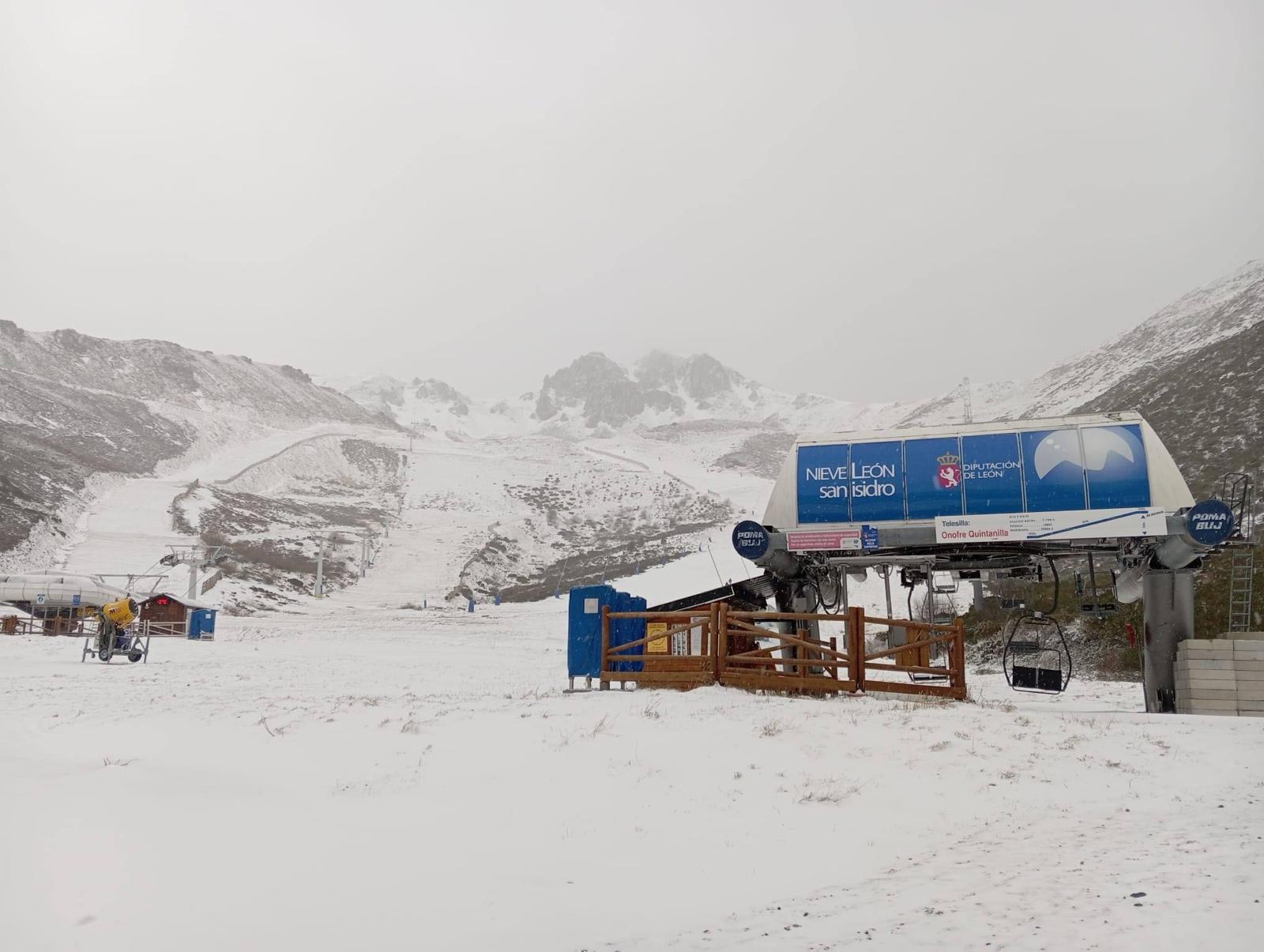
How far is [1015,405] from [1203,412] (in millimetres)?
77754

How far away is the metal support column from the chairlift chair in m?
1.60

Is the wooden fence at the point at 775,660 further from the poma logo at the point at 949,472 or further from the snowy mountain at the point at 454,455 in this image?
the snowy mountain at the point at 454,455

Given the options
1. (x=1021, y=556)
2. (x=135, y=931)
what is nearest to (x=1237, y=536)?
(x=1021, y=556)

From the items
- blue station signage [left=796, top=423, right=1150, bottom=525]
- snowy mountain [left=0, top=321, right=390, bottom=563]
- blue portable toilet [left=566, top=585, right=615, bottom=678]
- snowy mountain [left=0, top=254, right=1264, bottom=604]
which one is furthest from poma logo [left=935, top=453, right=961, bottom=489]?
snowy mountain [left=0, top=321, right=390, bottom=563]

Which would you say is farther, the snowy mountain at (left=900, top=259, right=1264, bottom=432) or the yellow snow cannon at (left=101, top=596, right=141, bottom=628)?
the snowy mountain at (left=900, top=259, right=1264, bottom=432)

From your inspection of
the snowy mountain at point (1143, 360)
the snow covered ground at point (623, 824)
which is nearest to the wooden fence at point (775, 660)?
the snow covered ground at point (623, 824)

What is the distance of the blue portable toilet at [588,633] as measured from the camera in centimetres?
1650

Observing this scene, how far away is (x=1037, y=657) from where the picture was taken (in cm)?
2705

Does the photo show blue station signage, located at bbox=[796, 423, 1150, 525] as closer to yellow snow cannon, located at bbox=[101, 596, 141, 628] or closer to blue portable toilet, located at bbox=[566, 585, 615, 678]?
blue portable toilet, located at bbox=[566, 585, 615, 678]

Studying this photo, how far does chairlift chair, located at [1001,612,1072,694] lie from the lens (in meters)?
17.4

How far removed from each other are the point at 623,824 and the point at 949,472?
12.0 meters

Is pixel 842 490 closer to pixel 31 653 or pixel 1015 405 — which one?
pixel 31 653

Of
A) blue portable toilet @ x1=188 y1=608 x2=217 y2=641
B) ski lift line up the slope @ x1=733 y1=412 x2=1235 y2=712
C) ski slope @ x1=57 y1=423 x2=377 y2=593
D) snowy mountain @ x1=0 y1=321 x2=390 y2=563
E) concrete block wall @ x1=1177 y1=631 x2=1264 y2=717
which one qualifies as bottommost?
concrete block wall @ x1=1177 y1=631 x2=1264 y2=717

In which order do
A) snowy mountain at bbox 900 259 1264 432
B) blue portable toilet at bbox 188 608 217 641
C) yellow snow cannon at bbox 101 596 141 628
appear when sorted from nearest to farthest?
1. yellow snow cannon at bbox 101 596 141 628
2. blue portable toilet at bbox 188 608 217 641
3. snowy mountain at bbox 900 259 1264 432
